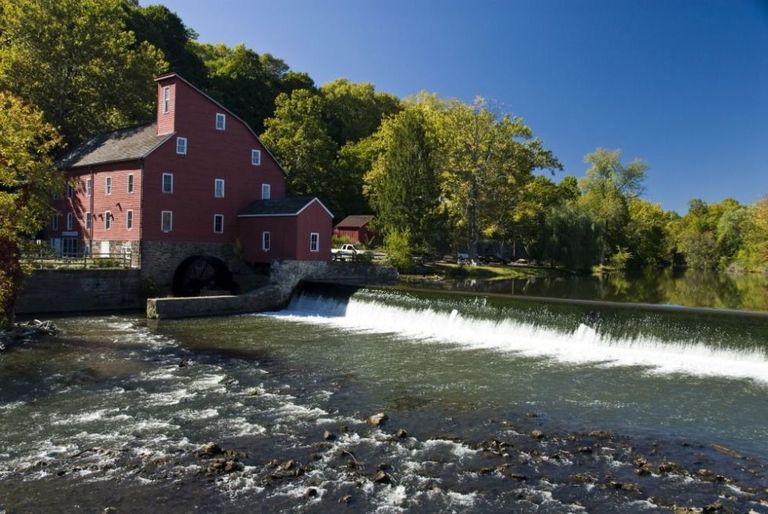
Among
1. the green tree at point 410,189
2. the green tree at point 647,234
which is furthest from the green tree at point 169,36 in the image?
the green tree at point 647,234

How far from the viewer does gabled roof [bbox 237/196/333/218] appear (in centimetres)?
3484

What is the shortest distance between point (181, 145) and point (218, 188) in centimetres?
347

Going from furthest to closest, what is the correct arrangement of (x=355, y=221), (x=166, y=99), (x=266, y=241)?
(x=355, y=221) → (x=266, y=241) → (x=166, y=99)

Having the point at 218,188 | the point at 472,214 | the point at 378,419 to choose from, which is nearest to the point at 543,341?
the point at 378,419

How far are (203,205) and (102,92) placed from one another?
18917 millimetres

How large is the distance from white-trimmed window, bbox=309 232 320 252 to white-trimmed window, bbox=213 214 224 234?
613 centimetres

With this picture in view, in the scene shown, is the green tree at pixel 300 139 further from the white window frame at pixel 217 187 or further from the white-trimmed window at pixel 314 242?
the white-trimmed window at pixel 314 242

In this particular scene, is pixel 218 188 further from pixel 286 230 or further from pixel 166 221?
pixel 286 230

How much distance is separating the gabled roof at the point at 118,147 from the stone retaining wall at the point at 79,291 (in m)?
7.27

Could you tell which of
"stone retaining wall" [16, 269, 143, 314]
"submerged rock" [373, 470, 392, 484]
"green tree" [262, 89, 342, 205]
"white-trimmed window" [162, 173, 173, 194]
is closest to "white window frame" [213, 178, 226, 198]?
"white-trimmed window" [162, 173, 173, 194]

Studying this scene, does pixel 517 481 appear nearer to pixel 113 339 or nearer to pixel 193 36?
pixel 113 339

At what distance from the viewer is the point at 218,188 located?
36938 mm

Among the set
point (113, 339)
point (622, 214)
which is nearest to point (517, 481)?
point (113, 339)

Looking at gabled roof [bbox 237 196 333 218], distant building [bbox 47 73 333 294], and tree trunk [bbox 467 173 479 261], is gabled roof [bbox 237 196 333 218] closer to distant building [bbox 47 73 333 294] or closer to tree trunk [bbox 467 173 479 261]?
distant building [bbox 47 73 333 294]
